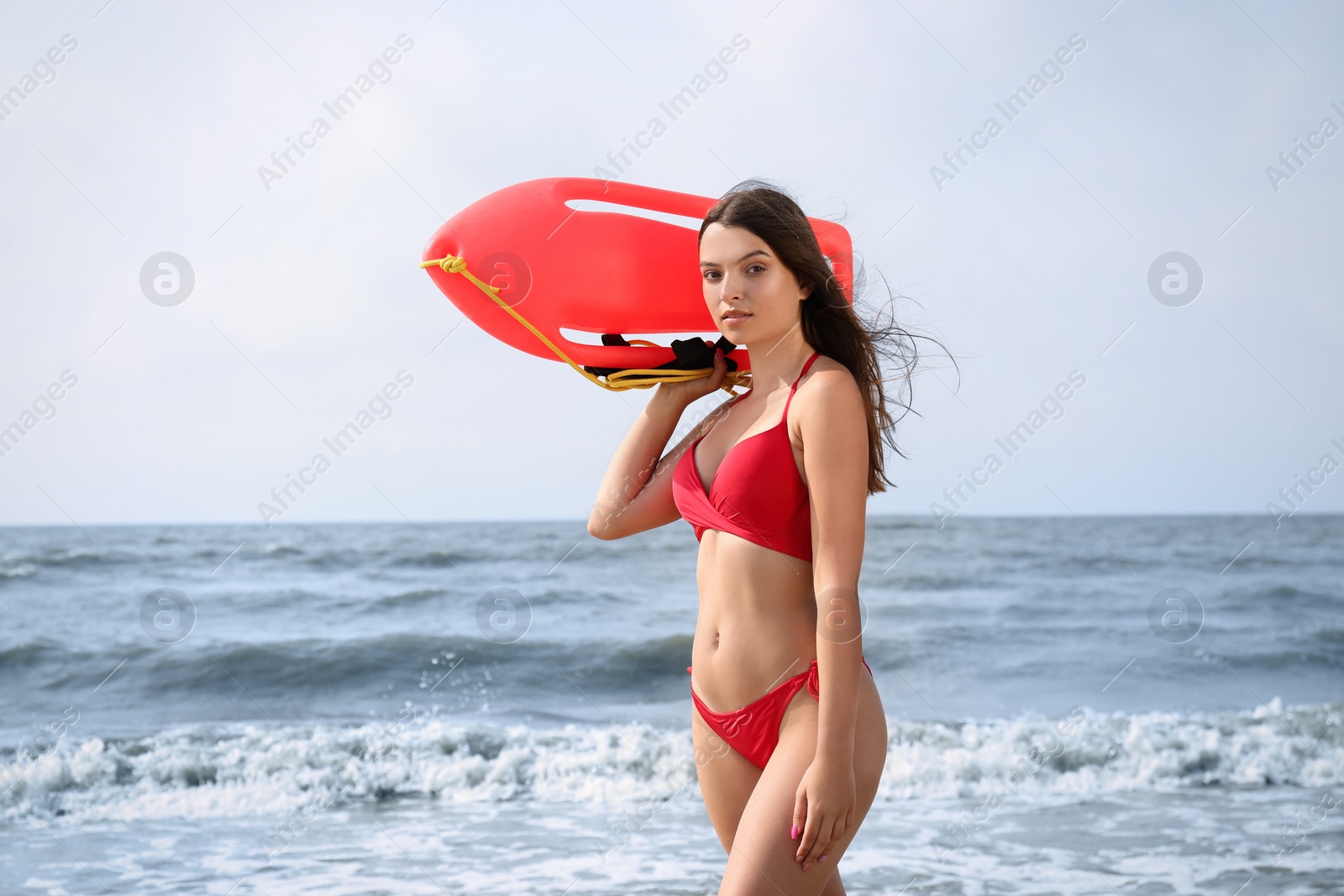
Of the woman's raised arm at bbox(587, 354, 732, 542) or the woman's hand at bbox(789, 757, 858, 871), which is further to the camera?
the woman's raised arm at bbox(587, 354, 732, 542)

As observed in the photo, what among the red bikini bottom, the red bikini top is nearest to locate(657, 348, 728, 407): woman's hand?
the red bikini top

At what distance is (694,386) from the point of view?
7.41ft

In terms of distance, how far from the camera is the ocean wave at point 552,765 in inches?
246

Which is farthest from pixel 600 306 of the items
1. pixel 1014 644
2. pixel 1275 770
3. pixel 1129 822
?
pixel 1014 644

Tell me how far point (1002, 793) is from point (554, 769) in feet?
9.47

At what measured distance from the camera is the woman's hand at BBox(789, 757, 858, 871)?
1.68 m

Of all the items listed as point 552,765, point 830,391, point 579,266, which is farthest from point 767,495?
point 552,765

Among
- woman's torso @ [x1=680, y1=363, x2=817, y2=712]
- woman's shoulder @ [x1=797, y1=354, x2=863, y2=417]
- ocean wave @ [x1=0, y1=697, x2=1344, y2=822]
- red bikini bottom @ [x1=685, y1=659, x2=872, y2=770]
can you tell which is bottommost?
ocean wave @ [x1=0, y1=697, x2=1344, y2=822]

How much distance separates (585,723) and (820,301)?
22.0ft

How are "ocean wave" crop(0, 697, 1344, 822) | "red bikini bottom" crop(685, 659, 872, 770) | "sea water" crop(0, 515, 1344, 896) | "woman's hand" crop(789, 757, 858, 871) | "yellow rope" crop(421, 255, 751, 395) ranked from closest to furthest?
"woman's hand" crop(789, 757, 858, 871)
"red bikini bottom" crop(685, 659, 872, 770)
"yellow rope" crop(421, 255, 751, 395)
"sea water" crop(0, 515, 1344, 896)
"ocean wave" crop(0, 697, 1344, 822)

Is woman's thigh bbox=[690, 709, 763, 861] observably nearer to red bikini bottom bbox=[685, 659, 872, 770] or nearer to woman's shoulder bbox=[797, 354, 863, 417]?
red bikini bottom bbox=[685, 659, 872, 770]

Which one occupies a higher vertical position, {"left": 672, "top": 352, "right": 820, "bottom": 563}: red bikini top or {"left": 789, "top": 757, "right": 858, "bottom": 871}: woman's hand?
{"left": 672, "top": 352, "right": 820, "bottom": 563}: red bikini top

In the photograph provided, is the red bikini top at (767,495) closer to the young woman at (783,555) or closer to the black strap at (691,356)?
the young woman at (783,555)

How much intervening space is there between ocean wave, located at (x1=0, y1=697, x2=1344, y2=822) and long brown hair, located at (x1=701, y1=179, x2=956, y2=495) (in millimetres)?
4596
